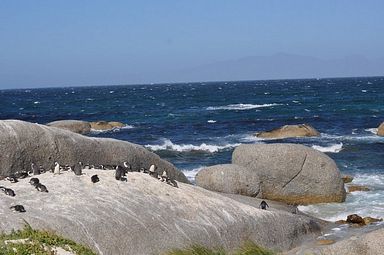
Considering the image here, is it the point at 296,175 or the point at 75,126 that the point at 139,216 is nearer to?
the point at 296,175

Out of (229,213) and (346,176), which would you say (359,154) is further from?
(229,213)

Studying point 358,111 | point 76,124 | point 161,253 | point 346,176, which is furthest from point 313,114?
point 161,253

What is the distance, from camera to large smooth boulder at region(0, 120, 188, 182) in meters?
21.4

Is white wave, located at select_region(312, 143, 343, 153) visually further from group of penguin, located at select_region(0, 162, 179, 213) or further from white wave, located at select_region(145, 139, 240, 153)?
group of penguin, located at select_region(0, 162, 179, 213)

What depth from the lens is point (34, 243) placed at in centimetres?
1288

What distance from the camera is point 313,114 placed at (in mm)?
78750

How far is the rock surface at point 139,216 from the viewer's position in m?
15.5

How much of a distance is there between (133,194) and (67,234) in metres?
3.68

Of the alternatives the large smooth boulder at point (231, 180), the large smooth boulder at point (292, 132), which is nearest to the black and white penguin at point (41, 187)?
the large smooth boulder at point (231, 180)

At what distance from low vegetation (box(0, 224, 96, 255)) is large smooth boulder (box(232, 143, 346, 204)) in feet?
49.6

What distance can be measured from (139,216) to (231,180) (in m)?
9.86

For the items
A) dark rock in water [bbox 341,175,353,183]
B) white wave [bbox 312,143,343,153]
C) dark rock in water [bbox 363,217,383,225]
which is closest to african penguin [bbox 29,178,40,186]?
dark rock in water [bbox 363,217,383,225]

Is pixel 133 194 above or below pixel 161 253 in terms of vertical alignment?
above

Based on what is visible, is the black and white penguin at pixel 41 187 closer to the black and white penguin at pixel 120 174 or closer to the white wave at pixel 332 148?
the black and white penguin at pixel 120 174
